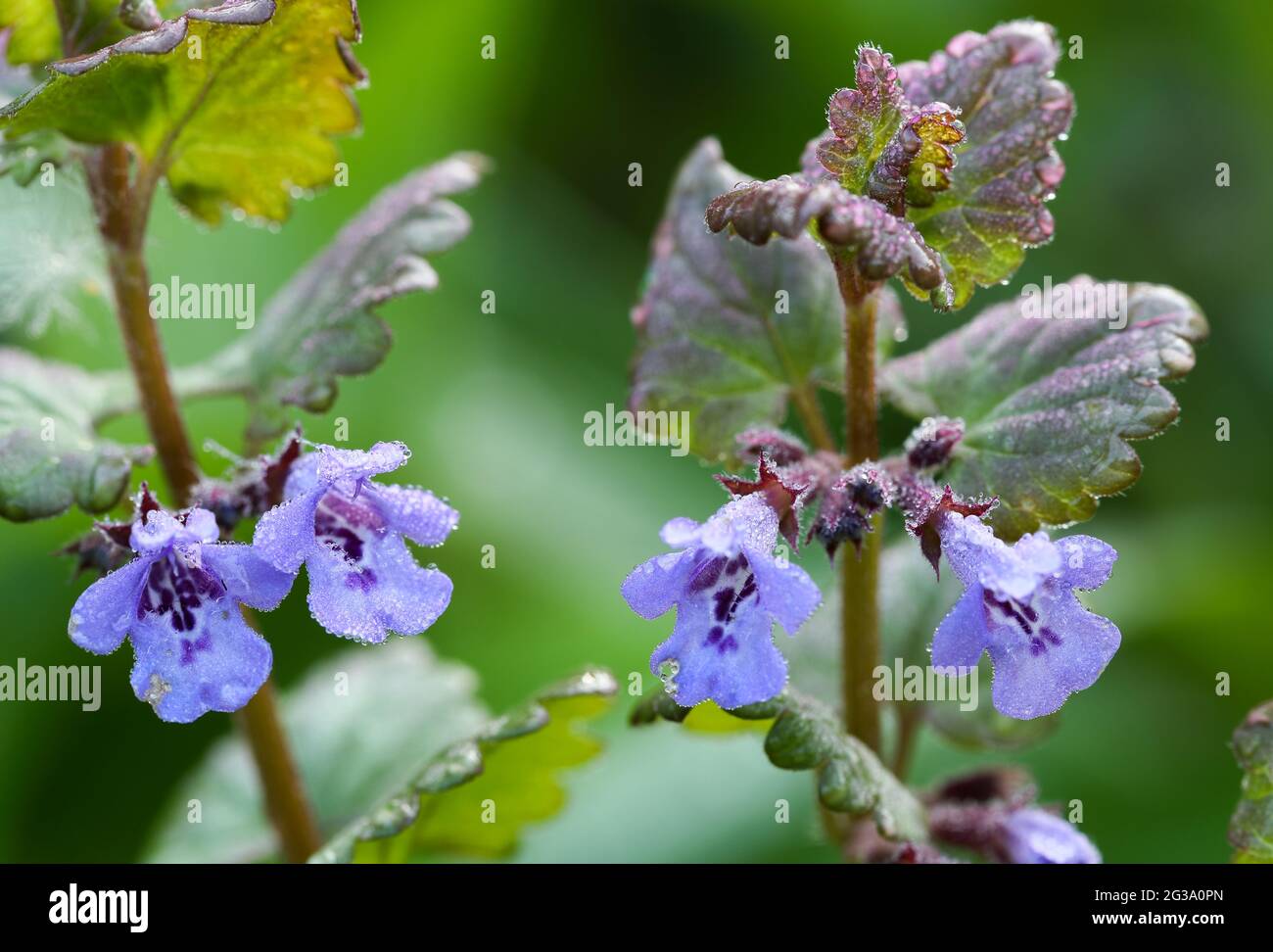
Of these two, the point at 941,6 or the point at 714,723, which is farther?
the point at 941,6

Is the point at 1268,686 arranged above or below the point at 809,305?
below

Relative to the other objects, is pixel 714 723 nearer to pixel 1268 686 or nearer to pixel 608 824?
pixel 608 824

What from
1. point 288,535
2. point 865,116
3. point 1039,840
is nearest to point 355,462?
point 288,535

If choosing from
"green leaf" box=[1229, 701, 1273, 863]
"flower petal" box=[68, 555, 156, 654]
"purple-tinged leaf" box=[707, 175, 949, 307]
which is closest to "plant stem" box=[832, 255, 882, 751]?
"purple-tinged leaf" box=[707, 175, 949, 307]

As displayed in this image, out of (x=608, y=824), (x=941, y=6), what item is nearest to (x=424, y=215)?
(x=608, y=824)

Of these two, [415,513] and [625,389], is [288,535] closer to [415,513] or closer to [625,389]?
[415,513]

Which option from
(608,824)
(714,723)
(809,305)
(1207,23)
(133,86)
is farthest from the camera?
(1207,23)
